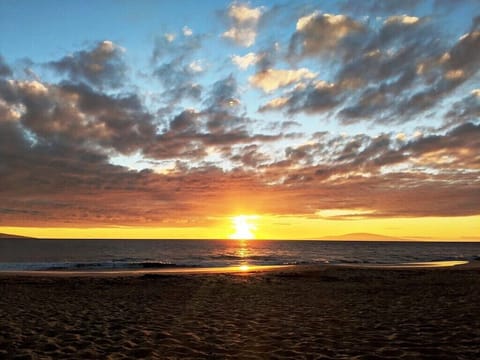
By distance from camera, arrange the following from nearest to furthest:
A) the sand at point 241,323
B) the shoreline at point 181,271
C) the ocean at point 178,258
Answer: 1. the sand at point 241,323
2. the shoreline at point 181,271
3. the ocean at point 178,258

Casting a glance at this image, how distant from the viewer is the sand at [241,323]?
8.93 m

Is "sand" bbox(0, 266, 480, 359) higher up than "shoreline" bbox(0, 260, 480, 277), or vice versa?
"sand" bbox(0, 266, 480, 359)

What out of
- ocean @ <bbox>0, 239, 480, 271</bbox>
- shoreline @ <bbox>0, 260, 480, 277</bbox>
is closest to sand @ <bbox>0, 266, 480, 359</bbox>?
shoreline @ <bbox>0, 260, 480, 277</bbox>

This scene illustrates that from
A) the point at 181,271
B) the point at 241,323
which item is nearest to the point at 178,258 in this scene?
the point at 181,271

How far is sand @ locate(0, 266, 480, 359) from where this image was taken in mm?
8930

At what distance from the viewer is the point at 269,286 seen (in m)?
22.9

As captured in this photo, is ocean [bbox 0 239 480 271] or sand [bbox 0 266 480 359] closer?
sand [bbox 0 266 480 359]

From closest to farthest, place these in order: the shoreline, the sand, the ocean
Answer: the sand < the shoreline < the ocean

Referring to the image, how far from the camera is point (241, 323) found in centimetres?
1221

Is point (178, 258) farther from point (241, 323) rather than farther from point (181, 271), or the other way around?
point (241, 323)

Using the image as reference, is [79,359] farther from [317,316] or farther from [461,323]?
[461,323]

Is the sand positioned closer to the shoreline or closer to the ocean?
the shoreline

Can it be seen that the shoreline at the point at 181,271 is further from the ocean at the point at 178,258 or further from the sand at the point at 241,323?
the sand at the point at 241,323

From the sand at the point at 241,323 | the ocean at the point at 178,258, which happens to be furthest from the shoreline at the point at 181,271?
the sand at the point at 241,323
